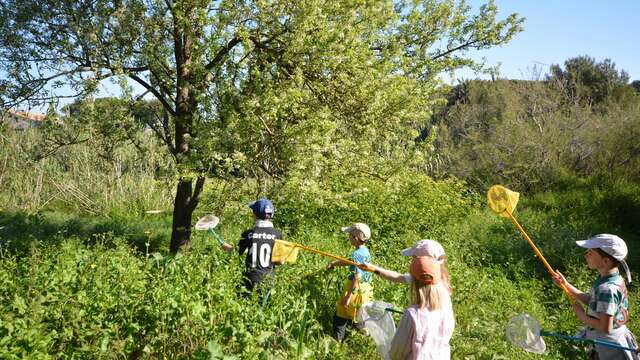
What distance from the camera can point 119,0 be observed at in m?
5.42

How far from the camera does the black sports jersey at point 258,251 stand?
4.27 m

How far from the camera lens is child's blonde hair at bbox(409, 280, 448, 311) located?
2.68 meters

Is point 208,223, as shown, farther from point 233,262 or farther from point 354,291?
point 354,291

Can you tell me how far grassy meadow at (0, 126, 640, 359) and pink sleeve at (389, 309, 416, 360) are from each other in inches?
21.9

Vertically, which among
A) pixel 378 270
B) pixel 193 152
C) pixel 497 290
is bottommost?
pixel 497 290

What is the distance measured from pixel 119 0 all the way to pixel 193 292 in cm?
358

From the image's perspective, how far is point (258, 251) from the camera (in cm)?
429

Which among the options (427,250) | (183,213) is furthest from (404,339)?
(183,213)

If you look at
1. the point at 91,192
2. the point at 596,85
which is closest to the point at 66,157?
the point at 91,192

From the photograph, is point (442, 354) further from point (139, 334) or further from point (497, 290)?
point (497, 290)

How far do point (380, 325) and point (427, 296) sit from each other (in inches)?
29.0

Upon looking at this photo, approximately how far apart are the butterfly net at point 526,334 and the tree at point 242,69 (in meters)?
2.35

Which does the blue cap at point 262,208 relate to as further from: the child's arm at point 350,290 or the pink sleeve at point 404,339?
the pink sleeve at point 404,339

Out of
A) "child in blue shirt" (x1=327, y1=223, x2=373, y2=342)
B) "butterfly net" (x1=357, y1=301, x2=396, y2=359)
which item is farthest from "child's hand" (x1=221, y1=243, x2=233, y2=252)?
"butterfly net" (x1=357, y1=301, x2=396, y2=359)
